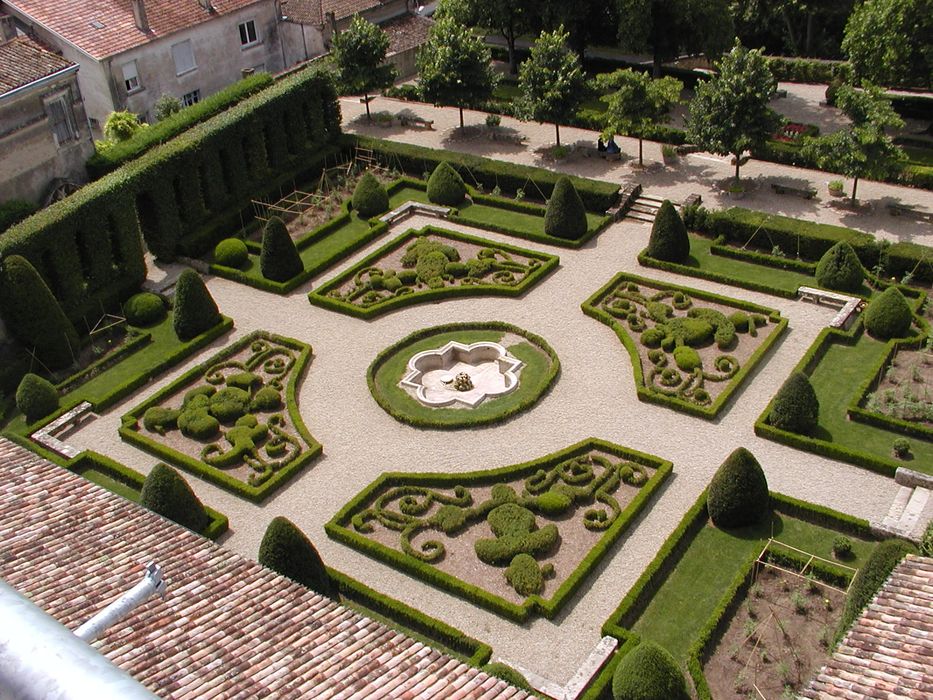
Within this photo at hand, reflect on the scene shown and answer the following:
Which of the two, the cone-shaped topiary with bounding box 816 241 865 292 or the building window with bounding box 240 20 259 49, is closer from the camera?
the cone-shaped topiary with bounding box 816 241 865 292

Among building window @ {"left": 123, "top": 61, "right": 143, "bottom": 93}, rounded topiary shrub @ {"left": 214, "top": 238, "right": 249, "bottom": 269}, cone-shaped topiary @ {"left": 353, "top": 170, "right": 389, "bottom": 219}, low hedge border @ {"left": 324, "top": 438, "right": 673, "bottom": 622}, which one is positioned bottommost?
low hedge border @ {"left": 324, "top": 438, "right": 673, "bottom": 622}

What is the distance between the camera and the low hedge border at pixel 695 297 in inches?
1345

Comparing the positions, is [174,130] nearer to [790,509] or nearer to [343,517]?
[343,517]

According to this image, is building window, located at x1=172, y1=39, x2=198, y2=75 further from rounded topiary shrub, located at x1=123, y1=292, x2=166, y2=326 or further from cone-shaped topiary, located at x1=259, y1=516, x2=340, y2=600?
cone-shaped topiary, located at x1=259, y1=516, x2=340, y2=600

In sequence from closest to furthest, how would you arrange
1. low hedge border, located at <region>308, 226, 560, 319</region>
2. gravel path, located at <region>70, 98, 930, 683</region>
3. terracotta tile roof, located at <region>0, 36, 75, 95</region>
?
gravel path, located at <region>70, 98, 930, 683</region>, low hedge border, located at <region>308, 226, 560, 319</region>, terracotta tile roof, located at <region>0, 36, 75, 95</region>

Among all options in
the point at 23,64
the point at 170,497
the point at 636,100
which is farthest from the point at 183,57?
the point at 170,497

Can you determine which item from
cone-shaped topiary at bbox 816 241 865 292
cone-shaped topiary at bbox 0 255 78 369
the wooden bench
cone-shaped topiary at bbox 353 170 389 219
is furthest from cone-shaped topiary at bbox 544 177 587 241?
cone-shaped topiary at bbox 0 255 78 369

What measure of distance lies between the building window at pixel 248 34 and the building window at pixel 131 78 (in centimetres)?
823

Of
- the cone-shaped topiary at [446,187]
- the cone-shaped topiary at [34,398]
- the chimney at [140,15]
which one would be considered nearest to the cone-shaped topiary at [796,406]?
the cone-shaped topiary at [446,187]

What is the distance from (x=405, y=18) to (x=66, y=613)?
5712 centimetres

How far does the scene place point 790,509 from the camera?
29.8m

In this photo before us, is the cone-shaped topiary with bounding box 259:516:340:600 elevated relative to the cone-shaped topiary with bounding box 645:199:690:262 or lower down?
lower down

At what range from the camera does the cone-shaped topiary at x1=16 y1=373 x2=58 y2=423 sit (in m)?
36.2

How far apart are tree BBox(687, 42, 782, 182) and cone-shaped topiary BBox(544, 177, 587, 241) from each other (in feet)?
23.2
